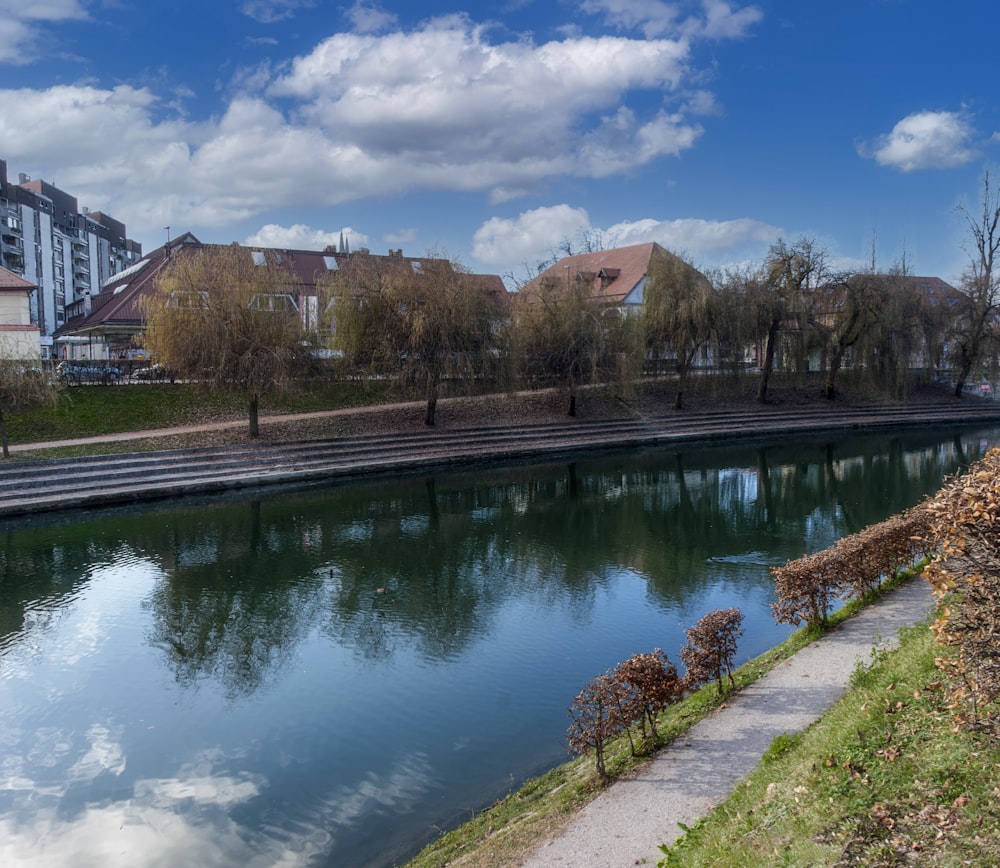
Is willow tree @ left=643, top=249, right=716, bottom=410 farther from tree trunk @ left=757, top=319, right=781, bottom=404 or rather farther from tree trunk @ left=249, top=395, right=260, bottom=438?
tree trunk @ left=249, top=395, right=260, bottom=438

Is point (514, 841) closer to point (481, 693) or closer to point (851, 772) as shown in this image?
point (851, 772)

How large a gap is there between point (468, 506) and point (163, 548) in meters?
8.55

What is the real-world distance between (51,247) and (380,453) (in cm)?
→ 6129

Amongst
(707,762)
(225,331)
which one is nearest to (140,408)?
(225,331)

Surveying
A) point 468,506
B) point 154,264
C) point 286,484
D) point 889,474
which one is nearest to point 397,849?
point 468,506

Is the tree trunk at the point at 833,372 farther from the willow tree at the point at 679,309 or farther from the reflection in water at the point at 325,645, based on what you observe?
the reflection in water at the point at 325,645

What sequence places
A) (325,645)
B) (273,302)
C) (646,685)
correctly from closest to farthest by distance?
(646,685) → (325,645) → (273,302)

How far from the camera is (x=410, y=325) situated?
103 feet

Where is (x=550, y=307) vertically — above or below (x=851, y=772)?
above

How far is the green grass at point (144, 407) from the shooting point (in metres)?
28.4

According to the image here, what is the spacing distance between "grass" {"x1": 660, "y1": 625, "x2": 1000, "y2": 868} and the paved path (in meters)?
0.28

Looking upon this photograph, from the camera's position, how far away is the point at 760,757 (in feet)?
21.6

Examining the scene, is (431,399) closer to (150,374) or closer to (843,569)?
(150,374)

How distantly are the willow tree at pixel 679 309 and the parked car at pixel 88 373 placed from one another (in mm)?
25450
